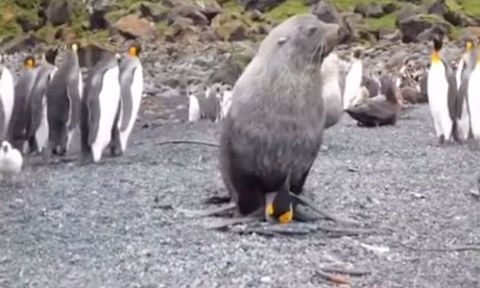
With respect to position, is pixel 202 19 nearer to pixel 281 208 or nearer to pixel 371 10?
pixel 371 10

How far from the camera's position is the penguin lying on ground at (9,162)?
1159cm

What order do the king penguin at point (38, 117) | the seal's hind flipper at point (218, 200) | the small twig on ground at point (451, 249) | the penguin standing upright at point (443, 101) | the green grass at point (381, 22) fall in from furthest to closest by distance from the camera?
the green grass at point (381, 22) → the penguin standing upright at point (443, 101) → the king penguin at point (38, 117) → the seal's hind flipper at point (218, 200) → the small twig on ground at point (451, 249)

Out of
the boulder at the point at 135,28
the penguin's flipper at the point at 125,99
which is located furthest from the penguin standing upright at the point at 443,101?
the boulder at the point at 135,28

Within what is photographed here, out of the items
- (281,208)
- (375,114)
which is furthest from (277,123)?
(375,114)

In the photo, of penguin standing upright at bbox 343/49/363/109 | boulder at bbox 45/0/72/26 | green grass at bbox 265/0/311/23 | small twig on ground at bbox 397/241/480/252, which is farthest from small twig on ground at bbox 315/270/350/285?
boulder at bbox 45/0/72/26

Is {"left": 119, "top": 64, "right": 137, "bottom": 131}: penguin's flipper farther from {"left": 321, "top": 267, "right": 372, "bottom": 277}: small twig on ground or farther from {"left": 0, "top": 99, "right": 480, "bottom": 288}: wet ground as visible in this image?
{"left": 321, "top": 267, "right": 372, "bottom": 277}: small twig on ground

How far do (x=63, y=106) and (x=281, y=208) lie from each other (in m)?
6.44

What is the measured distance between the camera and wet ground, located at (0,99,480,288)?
24.1ft

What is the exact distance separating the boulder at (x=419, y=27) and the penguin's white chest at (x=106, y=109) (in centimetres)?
2209

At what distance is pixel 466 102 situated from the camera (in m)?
15.6

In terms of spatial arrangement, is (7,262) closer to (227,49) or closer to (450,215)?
(450,215)

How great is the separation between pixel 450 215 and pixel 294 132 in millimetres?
1649

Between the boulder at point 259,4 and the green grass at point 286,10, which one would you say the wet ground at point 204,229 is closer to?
the green grass at point 286,10

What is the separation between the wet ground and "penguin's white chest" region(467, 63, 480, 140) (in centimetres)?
127
